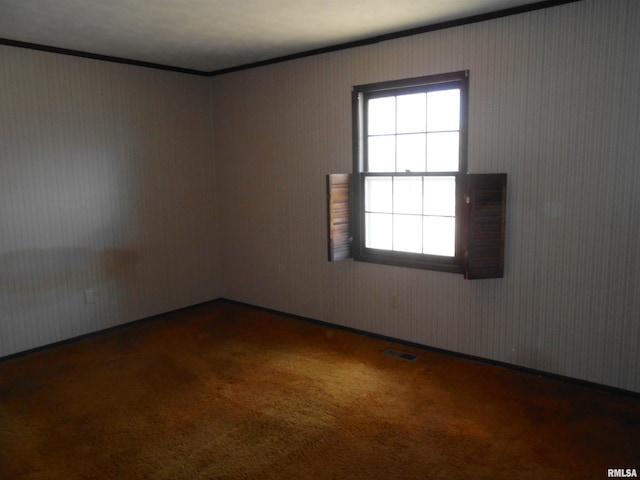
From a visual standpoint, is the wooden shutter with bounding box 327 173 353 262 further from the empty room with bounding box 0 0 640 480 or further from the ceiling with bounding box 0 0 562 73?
the ceiling with bounding box 0 0 562 73

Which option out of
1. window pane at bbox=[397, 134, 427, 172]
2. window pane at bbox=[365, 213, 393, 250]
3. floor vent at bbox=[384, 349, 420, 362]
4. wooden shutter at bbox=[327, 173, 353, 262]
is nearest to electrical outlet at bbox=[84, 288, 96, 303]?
wooden shutter at bbox=[327, 173, 353, 262]

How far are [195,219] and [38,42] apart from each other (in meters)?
2.25

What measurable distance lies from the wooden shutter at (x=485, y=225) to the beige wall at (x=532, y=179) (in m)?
0.11

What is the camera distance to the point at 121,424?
3141mm

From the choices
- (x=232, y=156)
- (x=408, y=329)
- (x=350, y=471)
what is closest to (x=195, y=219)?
(x=232, y=156)

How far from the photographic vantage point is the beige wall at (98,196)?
426 centimetres

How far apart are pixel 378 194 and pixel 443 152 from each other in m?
0.71

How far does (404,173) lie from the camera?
4.20 metres

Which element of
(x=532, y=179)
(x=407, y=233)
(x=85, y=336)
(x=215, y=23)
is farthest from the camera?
(x=85, y=336)

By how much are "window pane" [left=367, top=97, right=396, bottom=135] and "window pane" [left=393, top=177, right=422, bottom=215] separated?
46cm

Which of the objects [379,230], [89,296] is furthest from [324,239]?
[89,296]

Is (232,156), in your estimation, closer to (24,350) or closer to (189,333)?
(189,333)

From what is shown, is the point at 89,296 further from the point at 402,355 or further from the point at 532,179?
the point at 532,179

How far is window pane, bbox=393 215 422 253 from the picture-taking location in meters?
4.21
